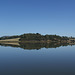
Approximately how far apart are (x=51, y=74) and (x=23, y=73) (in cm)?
472

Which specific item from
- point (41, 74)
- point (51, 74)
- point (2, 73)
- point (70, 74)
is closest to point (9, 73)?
point (2, 73)

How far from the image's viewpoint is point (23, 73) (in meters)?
20.2

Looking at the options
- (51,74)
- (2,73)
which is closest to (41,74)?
(51,74)

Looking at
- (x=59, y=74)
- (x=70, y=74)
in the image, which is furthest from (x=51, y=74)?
(x=70, y=74)

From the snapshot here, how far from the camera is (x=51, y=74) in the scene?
65.1 ft

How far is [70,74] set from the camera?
774 inches

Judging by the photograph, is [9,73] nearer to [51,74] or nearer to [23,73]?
[23,73]

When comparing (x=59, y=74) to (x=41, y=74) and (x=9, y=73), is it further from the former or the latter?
(x=9, y=73)

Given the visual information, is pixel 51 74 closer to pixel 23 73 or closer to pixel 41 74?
pixel 41 74

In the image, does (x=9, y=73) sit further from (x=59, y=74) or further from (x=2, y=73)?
(x=59, y=74)

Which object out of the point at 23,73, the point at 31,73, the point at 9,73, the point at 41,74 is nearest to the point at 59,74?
the point at 41,74

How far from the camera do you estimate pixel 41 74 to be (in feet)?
64.8

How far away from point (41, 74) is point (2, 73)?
22.0 feet

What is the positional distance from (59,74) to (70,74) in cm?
181
